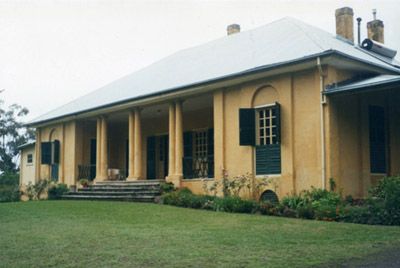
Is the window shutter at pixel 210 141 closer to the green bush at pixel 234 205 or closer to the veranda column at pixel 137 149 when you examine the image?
the veranda column at pixel 137 149

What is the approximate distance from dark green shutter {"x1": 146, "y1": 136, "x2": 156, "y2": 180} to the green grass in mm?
9376

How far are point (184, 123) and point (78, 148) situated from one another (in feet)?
16.4

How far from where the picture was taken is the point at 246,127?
14.7 m

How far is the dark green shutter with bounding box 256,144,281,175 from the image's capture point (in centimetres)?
1419

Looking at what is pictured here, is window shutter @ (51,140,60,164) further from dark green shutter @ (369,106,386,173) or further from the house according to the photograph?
dark green shutter @ (369,106,386,173)

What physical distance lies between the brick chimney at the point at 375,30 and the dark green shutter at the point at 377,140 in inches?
264

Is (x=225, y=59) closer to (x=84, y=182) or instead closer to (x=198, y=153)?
(x=198, y=153)

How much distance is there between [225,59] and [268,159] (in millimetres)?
4921

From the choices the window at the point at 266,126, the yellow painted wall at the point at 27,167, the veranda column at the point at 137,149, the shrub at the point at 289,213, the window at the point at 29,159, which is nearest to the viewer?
the shrub at the point at 289,213

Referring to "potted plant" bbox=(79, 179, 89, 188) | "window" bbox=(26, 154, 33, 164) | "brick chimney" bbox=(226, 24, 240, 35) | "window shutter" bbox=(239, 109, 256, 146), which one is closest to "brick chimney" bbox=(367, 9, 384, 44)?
"brick chimney" bbox=(226, 24, 240, 35)

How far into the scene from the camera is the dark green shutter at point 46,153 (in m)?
23.1

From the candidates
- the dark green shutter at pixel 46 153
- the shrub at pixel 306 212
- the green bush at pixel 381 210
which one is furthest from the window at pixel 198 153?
the dark green shutter at pixel 46 153

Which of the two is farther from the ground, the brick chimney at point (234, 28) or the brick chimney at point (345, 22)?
the brick chimney at point (234, 28)

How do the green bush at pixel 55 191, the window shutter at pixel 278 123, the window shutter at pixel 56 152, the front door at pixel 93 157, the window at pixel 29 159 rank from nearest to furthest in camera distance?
the window shutter at pixel 278 123 → the green bush at pixel 55 191 → the front door at pixel 93 157 → the window shutter at pixel 56 152 → the window at pixel 29 159
